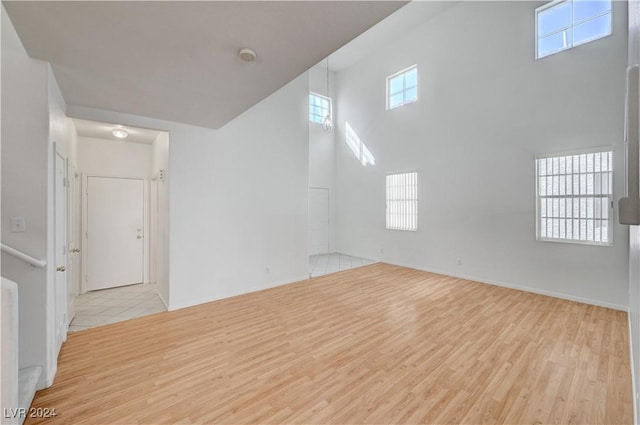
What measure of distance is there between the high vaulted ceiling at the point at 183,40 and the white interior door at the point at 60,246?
2.87 ft

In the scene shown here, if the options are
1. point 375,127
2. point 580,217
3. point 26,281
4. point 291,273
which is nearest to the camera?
point 26,281

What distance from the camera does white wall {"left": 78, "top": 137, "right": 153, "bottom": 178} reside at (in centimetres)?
443

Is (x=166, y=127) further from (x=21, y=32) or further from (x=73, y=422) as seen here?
(x=73, y=422)

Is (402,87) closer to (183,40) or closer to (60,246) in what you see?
(183,40)

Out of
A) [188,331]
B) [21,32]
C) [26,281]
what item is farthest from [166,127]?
[188,331]

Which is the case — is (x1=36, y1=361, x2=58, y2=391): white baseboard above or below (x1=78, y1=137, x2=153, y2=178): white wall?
below

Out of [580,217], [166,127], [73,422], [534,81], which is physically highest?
[534,81]

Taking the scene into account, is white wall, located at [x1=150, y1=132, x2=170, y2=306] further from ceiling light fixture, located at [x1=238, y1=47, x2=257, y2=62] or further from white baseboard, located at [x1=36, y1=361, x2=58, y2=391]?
ceiling light fixture, located at [x1=238, y1=47, x2=257, y2=62]

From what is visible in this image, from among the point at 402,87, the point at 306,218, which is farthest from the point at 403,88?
the point at 306,218

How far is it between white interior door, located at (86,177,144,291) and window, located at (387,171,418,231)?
5.43 meters

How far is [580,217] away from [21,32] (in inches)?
258

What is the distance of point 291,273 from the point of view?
508 cm

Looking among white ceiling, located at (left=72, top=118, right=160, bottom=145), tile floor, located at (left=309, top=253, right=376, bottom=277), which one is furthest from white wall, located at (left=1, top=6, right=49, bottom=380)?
tile floor, located at (left=309, top=253, right=376, bottom=277)

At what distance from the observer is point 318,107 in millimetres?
8102
